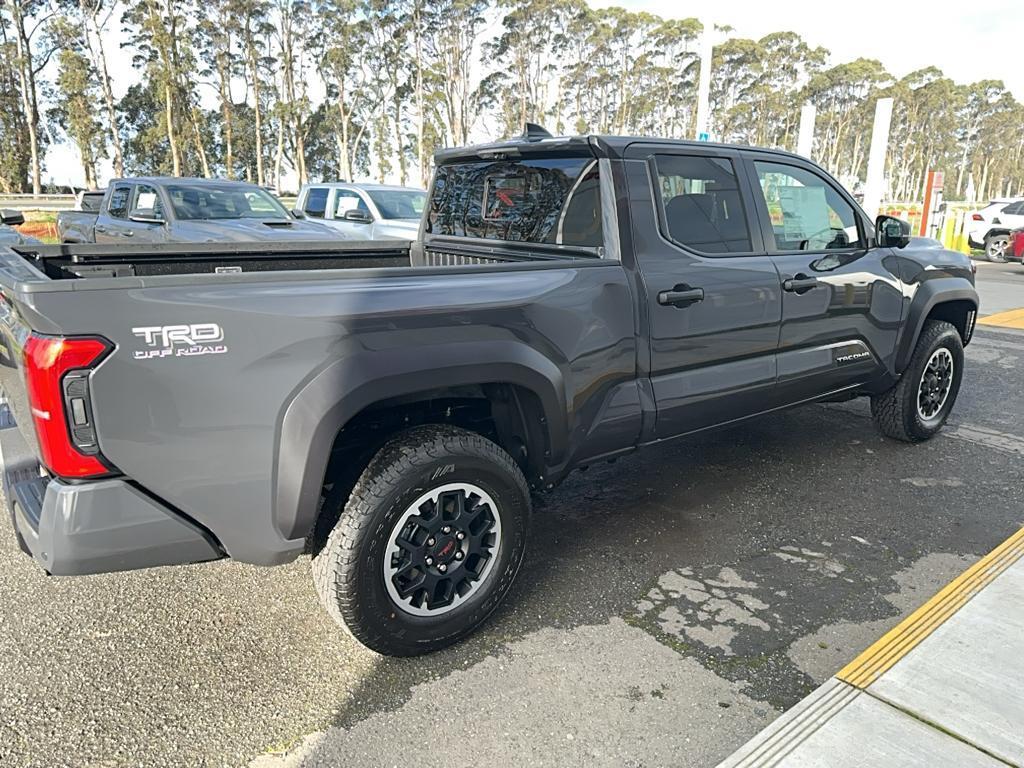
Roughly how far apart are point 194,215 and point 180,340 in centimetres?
879

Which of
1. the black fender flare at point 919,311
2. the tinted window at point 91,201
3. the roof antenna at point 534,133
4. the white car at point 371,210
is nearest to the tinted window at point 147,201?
the white car at point 371,210

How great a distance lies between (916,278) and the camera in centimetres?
473

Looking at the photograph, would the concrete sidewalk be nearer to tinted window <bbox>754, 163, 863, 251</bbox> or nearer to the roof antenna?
tinted window <bbox>754, 163, 863, 251</bbox>

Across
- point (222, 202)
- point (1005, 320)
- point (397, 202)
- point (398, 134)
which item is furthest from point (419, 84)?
point (1005, 320)

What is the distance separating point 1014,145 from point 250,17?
85187mm

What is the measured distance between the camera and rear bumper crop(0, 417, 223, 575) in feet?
7.07

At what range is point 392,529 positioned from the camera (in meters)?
2.63

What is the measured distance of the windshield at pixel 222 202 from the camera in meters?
10.1

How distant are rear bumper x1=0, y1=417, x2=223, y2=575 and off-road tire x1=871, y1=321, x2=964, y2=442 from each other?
4.35 meters

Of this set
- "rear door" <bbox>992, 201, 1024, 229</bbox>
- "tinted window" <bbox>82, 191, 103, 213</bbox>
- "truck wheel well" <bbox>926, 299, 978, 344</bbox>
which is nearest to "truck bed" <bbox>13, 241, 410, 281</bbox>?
"truck wheel well" <bbox>926, 299, 978, 344</bbox>

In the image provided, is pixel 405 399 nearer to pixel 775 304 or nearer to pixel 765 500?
pixel 775 304

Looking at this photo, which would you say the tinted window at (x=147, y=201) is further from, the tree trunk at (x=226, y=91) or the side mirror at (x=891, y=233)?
the tree trunk at (x=226, y=91)

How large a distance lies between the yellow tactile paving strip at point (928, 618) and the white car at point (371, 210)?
905 cm

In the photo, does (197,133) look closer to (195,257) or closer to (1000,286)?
(1000,286)
